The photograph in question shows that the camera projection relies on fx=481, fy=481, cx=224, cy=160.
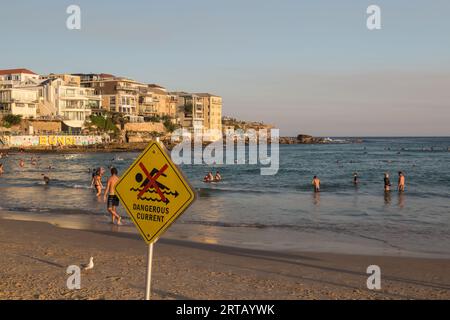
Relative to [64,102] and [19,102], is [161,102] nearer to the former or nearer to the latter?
[64,102]

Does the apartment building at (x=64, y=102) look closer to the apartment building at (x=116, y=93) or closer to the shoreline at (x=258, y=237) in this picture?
the apartment building at (x=116, y=93)

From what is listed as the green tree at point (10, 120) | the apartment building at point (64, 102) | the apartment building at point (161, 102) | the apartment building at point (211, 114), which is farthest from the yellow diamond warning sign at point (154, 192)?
the apartment building at point (211, 114)

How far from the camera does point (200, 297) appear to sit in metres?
7.83

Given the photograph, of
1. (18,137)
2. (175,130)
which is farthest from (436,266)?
(175,130)

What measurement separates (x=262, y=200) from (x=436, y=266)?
16654 mm

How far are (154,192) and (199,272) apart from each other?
5.38m

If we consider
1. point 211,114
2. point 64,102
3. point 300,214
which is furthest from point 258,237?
point 211,114

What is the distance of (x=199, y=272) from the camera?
973 cm

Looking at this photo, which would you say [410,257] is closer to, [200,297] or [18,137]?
[200,297]

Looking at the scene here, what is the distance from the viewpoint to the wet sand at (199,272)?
8.15 m

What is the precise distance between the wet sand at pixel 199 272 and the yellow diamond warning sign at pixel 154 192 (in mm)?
3371

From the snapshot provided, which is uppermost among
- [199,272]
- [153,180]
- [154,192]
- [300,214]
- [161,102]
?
[161,102]

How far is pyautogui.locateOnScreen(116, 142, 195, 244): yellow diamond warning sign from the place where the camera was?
4602mm
